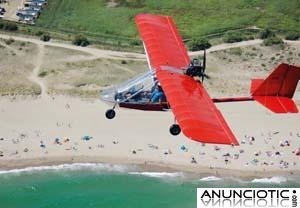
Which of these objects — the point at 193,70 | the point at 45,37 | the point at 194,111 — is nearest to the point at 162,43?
the point at 193,70

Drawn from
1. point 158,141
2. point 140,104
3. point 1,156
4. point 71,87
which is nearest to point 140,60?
point 71,87

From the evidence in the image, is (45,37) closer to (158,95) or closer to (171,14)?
(171,14)

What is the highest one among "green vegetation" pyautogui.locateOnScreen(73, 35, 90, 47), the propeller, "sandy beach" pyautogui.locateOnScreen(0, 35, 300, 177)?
"green vegetation" pyautogui.locateOnScreen(73, 35, 90, 47)

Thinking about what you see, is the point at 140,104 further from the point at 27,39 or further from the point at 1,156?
A: the point at 27,39

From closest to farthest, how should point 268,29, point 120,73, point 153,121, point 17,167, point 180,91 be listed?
1. point 180,91
2. point 17,167
3. point 153,121
4. point 120,73
5. point 268,29

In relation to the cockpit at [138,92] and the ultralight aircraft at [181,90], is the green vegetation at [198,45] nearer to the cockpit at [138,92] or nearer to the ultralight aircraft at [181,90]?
the ultralight aircraft at [181,90]

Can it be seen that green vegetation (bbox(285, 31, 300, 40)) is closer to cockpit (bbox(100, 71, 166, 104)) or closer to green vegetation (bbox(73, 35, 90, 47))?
green vegetation (bbox(73, 35, 90, 47))

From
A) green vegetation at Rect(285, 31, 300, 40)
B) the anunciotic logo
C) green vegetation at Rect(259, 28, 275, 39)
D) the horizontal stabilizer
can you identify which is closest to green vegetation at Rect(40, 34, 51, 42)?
green vegetation at Rect(259, 28, 275, 39)
